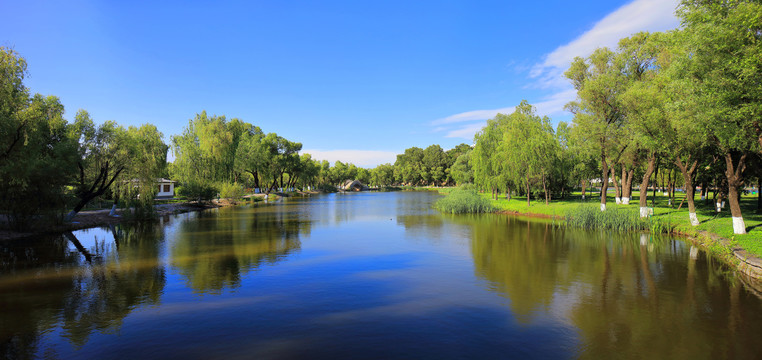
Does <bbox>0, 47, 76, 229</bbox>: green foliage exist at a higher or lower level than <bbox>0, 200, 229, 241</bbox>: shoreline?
higher

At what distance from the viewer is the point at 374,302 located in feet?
39.7

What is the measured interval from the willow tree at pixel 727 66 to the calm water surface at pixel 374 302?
631cm

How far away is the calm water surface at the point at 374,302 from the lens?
8.81 m

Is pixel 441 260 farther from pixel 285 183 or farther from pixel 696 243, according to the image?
pixel 285 183

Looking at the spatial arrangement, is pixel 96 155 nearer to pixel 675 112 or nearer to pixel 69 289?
pixel 69 289

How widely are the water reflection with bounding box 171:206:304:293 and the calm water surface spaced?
0.17m

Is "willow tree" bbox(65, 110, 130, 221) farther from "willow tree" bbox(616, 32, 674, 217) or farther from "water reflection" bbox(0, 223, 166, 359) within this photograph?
"willow tree" bbox(616, 32, 674, 217)

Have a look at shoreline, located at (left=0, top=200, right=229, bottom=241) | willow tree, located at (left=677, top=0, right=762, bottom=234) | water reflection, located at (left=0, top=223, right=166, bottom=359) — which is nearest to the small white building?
shoreline, located at (left=0, top=200, right=229, bottom=241)

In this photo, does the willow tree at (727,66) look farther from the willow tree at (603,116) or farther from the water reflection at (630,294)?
the willow tree at (603,116)

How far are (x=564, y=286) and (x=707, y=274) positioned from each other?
6773 millimetres

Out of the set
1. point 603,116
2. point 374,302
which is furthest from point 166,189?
point 603,116

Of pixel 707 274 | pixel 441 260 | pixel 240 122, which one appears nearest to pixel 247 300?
pixel 441 260

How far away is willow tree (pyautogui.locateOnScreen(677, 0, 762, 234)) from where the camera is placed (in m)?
13.7

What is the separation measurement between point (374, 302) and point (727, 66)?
55.1 ft
